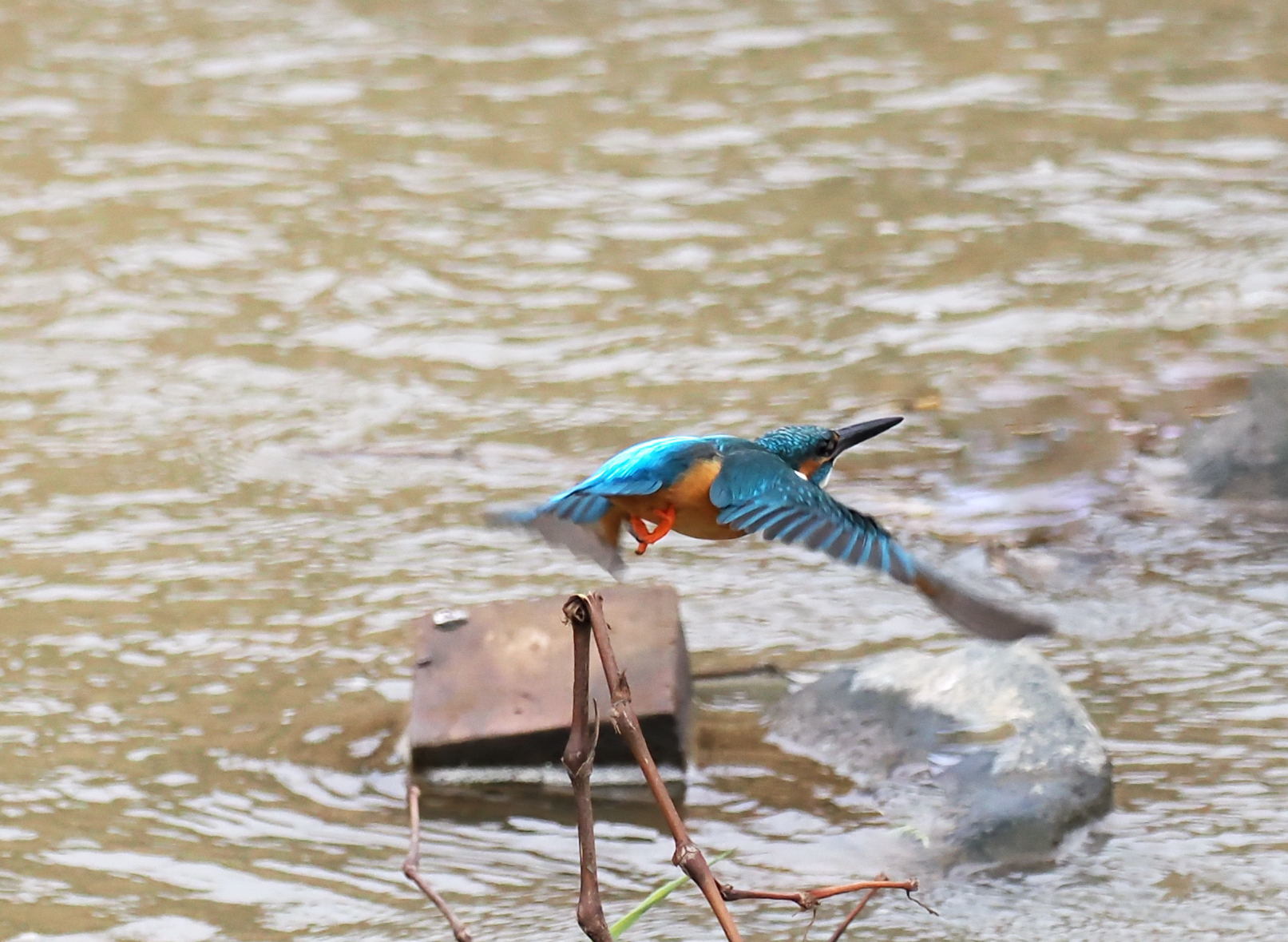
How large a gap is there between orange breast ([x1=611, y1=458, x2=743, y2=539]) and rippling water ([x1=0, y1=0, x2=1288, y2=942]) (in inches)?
34.0

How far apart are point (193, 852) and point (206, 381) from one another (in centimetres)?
216

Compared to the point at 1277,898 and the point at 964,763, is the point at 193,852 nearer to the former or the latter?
the point at 964,763

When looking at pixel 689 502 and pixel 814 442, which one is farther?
pixel 814 442

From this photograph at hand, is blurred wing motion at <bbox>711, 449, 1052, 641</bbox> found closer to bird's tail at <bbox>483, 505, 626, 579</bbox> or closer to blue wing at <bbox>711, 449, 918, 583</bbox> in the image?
blue wing at <bbox>711, 449, 918, 583</bbox>

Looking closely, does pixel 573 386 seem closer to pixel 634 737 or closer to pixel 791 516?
pixel 791 516

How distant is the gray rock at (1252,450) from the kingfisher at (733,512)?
2198mm

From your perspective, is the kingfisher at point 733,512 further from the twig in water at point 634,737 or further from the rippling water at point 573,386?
the rippling water at point 573,386

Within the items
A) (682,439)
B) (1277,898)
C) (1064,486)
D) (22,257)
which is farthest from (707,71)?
(682,439)

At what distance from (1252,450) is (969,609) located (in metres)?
2.32

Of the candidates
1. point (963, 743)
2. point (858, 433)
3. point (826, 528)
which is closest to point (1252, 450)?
point (963, 743)

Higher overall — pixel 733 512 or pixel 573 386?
pixel 733 512

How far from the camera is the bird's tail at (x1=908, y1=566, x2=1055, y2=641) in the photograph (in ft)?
5.82

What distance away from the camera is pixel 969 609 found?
1789 mm

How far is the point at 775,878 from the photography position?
8.87 feet
